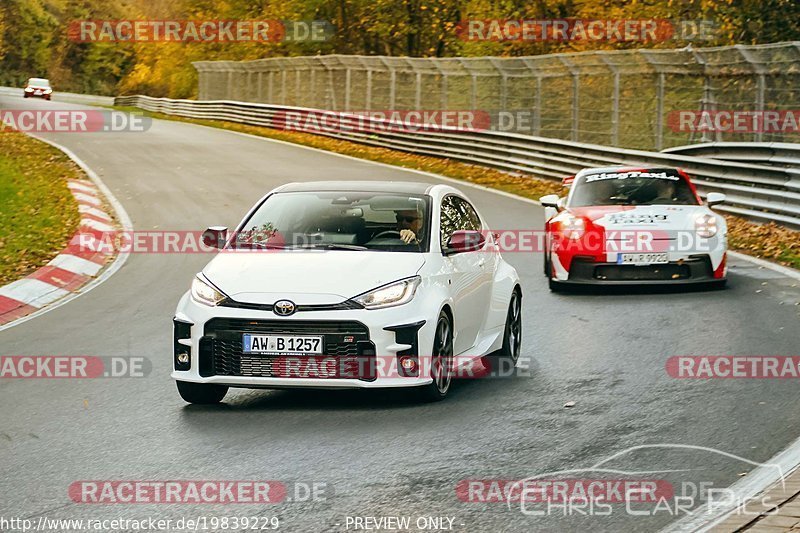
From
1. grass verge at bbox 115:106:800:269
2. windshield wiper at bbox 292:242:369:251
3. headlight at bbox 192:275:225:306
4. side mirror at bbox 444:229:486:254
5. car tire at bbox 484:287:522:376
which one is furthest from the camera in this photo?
grass verge at bbox 115:106:800:269

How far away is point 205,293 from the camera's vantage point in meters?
8.65

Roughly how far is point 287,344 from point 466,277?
1.73 meters

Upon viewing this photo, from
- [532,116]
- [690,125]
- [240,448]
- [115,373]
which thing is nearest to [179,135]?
[532,116]

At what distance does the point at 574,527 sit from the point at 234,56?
68.9m

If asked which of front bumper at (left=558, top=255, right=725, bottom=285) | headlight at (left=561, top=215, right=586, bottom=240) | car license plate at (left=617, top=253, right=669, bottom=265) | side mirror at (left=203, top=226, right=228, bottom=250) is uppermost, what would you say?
side mirror at (left=203, top=226, right=228, bottom=250)

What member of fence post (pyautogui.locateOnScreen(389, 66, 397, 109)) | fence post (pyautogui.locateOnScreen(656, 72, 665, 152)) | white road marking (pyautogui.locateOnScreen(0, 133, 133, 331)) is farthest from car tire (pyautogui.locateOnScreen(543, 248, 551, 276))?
fence post (pyautogui.locateOnScreen(389, 66, 397, 109))

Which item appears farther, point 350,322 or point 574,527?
point 350,322

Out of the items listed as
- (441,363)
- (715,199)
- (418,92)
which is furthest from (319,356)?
(418,92)

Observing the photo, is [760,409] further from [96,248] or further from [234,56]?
[234,56]

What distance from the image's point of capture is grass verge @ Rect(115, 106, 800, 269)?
1845cm

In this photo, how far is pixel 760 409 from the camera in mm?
8523

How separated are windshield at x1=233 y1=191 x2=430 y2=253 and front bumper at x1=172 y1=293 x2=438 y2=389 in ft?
2.91

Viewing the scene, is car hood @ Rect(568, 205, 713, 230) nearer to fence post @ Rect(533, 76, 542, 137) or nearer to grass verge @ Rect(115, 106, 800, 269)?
grass verge @ Rect(115, 106, 800, 269)

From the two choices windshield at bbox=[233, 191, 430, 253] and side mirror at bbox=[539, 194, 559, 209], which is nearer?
windshield at bbox=[233, 191, 430, 253]
